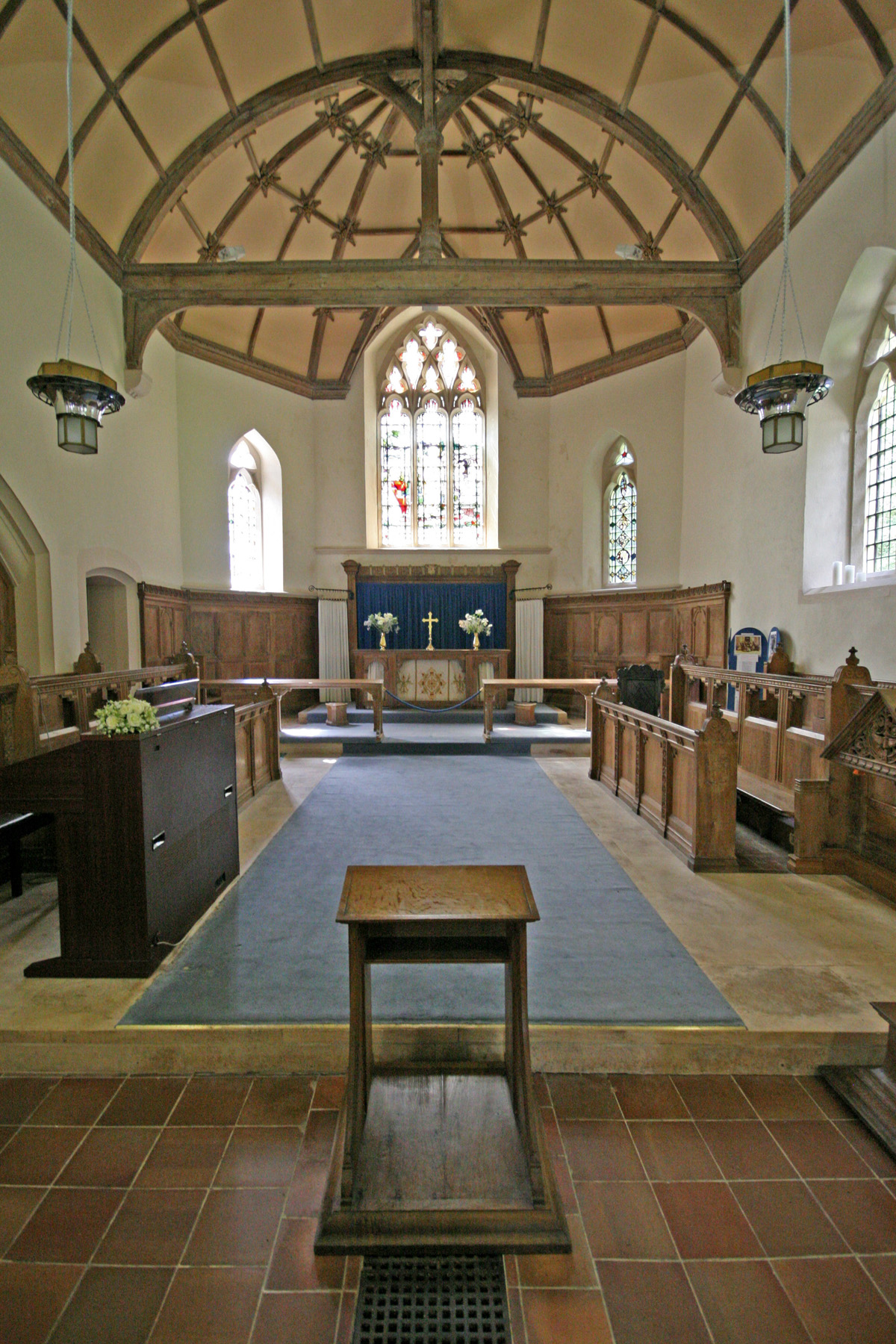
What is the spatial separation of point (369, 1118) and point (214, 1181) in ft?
1.63

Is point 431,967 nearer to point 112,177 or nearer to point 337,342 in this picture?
point 112,177

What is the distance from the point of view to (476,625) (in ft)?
38.0

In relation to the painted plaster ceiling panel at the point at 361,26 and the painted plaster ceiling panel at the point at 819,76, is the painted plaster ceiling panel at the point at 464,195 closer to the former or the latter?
the painted plaster ceiling panel at the point at 361,26

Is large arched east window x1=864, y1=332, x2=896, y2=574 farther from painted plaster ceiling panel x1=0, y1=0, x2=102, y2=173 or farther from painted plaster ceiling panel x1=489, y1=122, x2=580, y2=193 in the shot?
painted plaster ceiling panel x1=0, y1=0, x2=102, y2=173

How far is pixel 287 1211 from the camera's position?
1899 mm

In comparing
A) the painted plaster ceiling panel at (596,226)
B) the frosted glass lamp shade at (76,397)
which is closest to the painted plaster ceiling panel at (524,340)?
the painted plaster ceiling panel at (596,226)

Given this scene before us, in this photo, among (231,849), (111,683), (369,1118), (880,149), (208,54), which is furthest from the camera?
(208,54)

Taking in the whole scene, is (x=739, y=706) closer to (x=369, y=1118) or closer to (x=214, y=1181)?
(x=369, y=1118)

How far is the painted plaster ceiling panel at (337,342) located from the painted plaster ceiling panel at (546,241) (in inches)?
125

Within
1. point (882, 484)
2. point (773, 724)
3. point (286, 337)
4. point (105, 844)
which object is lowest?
point (105, 844)

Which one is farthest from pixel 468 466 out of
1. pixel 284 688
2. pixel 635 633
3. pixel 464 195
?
pixel 284 688

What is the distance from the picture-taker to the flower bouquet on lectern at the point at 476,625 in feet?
38.0

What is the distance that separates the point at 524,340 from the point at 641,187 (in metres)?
3.69

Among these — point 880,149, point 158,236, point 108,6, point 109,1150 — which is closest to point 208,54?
point 108,6
